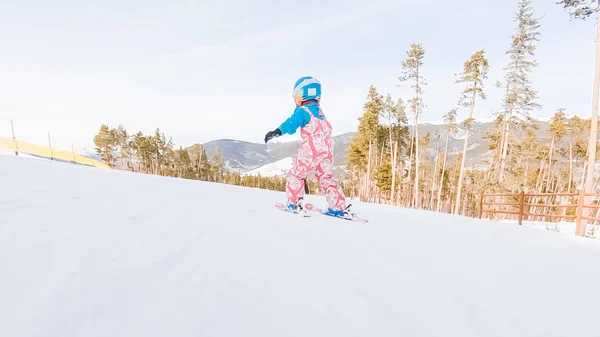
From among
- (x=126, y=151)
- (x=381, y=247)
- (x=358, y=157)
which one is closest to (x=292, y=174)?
(x=381, y=247)

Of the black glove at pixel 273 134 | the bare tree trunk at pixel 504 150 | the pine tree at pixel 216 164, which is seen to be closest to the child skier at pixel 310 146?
the black glove at pixel 273 134

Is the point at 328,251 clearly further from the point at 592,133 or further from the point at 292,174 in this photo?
the point at 592,133

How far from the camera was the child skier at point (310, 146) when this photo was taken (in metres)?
3.25

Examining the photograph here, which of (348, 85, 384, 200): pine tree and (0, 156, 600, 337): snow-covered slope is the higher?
(348, 85, 384, 200): pine tree

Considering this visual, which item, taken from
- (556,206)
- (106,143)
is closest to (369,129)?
(556,206)

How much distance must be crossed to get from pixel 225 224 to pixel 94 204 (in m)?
1.28

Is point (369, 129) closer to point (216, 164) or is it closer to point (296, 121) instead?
point (296, 121)

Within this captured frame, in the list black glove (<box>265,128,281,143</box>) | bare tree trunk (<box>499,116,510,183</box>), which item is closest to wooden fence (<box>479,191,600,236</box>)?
bare tree trunk (<box>499,116,510,183</box>)

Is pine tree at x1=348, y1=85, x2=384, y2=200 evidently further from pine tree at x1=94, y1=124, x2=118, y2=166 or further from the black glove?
pine tree at x1=94, y1=124, x2=118, y2=166

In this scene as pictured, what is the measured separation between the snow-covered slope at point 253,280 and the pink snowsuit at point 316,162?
2.99 feet

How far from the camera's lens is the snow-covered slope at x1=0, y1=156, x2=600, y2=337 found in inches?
42.1

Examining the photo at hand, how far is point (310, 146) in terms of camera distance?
3.28m

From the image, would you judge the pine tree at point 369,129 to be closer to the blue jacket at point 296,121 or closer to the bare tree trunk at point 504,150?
the bare tree trunk at point 504,150

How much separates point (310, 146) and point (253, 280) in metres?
2.09
